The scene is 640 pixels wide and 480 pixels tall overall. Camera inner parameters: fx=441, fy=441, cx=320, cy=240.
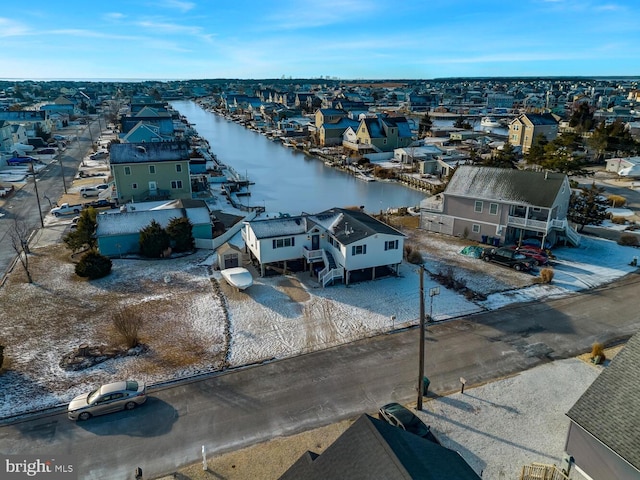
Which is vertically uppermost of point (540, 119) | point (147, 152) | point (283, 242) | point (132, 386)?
point (540, 119)

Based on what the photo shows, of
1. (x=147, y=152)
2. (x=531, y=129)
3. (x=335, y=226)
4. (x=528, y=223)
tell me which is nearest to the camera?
(x=335, y=226)

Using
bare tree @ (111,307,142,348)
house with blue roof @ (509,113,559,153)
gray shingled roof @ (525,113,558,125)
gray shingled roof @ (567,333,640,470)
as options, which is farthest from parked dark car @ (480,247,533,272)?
gray shingled roof @ (525,113,558,125)

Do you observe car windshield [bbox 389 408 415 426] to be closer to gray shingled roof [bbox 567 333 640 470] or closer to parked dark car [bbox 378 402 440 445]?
parked dark car [bbox 378 402 440 445]

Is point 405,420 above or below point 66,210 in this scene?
below

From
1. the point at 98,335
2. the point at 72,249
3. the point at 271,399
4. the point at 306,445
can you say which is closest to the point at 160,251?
the point at 72,249

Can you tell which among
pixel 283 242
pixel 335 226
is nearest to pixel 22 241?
pixel 283 242

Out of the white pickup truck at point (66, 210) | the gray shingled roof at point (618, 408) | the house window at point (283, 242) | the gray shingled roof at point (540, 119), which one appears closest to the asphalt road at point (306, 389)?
the gray shingled roof at point (618, 408)

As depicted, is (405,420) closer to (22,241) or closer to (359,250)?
(359,250)
